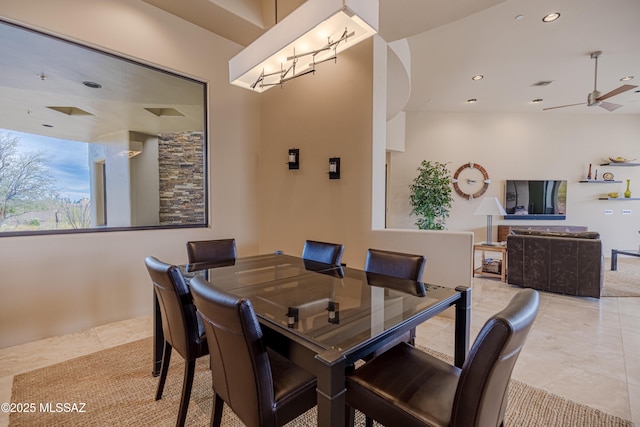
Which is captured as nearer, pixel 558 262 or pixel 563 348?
pixel 563 348

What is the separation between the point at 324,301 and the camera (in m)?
1.58

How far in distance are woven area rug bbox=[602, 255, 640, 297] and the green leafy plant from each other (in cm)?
302

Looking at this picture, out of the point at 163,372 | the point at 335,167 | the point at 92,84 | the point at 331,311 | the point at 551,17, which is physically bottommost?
the point at 163,372

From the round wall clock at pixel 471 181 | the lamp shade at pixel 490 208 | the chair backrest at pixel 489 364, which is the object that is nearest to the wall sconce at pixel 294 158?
the chair backrest at pixel 489 364

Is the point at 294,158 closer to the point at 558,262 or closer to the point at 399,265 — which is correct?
the point at 399,265

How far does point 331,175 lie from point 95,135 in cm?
254

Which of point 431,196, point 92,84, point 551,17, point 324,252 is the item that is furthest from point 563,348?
point 92,84

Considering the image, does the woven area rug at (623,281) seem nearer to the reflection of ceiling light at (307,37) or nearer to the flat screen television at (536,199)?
the flat screen television at (536,199)

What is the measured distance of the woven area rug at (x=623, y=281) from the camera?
4.18 meters

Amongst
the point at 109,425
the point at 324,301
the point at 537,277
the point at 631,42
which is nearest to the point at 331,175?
the point at 324,301

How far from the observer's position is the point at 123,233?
3.17 meters

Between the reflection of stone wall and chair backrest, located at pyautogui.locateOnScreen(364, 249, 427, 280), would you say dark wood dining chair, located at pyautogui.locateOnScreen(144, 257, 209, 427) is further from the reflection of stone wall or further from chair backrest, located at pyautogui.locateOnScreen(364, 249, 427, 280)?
the reflection of stone wall

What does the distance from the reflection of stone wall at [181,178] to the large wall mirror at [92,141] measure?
1 centimetres

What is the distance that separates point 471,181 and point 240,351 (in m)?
7.72
